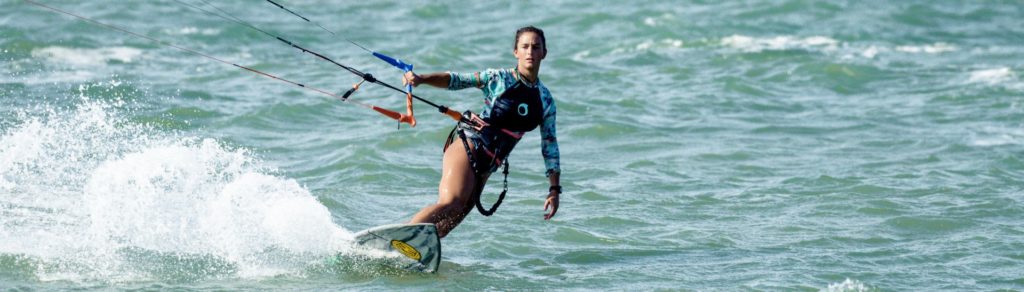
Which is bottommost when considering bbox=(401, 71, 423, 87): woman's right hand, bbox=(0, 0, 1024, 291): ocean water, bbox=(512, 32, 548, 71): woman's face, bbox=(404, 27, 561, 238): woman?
bbox=(0, 0, 1024, 291): ocean water

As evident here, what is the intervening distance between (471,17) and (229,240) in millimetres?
18705

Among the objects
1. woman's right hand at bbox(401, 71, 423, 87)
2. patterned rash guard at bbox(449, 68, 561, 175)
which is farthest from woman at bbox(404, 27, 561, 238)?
woman's right hand at bbox(401, 71, 423, 87)

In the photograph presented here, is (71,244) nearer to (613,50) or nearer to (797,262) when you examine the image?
(797,262)

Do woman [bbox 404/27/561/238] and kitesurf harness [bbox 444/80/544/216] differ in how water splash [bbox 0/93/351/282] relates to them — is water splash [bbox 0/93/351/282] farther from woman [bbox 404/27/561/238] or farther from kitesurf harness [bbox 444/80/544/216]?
kitesurf harness [bbox 444/80/544/216]

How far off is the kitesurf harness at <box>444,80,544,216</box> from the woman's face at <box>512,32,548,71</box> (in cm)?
12

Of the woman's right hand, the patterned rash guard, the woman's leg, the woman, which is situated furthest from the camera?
the woman's leg

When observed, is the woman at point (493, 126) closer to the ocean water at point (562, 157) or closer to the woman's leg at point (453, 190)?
the woman's leg at point (453, 190)

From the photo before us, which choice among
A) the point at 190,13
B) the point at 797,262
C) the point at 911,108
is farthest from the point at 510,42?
the point at 797,262

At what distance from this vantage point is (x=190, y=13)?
25.0 metres

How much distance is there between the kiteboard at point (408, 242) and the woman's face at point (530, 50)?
41.1 inches

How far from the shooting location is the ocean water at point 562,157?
27.6ft

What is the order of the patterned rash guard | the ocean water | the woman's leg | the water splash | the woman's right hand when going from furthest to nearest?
the ocean water, the water splash, the woman's leg, the patterned rash guard, the woman's right hand

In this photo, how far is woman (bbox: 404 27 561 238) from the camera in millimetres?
7805

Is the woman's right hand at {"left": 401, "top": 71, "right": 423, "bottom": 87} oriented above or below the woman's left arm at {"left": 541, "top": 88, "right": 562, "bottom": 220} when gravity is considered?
above
